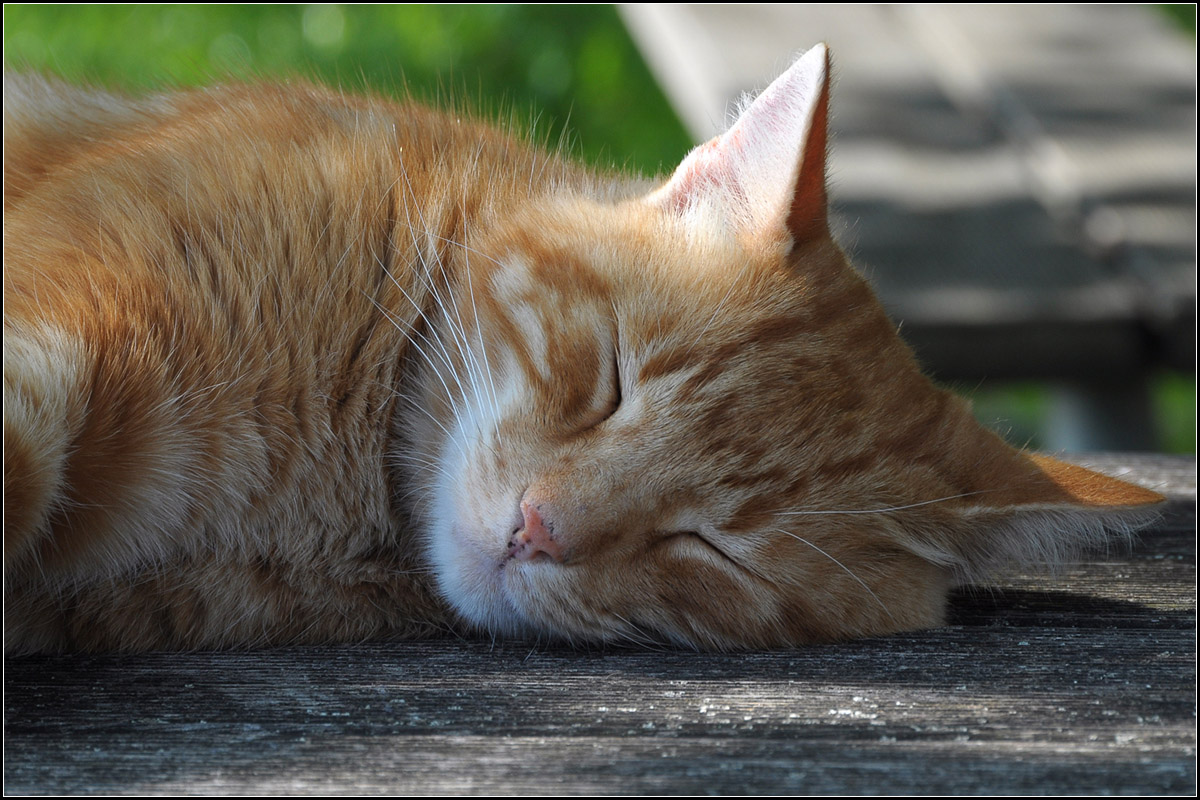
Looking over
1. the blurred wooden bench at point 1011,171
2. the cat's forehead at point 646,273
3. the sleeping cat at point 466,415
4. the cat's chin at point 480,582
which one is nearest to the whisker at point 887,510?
the sleeping cat at point 466,415

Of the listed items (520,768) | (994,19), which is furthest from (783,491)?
(994,19)

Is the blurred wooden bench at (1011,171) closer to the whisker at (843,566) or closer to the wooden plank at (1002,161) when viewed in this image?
the wooden plank at (1002,161)

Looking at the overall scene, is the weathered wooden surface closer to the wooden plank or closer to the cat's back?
the cat's back

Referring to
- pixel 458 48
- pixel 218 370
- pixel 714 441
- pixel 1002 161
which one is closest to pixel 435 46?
pixel 458 48

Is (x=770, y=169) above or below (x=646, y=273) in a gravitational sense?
above

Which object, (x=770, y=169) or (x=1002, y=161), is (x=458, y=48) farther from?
(x=770, y=169)

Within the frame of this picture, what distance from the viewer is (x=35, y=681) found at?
4.61 ft

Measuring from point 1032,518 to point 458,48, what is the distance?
203 inches

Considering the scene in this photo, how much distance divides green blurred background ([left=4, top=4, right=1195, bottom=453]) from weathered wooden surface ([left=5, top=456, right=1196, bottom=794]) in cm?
434

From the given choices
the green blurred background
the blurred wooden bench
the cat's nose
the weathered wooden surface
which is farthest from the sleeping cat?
the green blurred background

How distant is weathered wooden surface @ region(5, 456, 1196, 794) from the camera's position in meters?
1.15

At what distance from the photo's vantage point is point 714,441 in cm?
169

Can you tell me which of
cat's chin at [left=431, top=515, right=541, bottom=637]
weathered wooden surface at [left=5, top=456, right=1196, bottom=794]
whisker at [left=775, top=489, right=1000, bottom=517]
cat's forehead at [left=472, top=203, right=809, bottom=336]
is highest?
cat's forehead at [left=472, top=203, right=809, bottom=336]

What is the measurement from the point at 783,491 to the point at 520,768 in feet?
2.30
